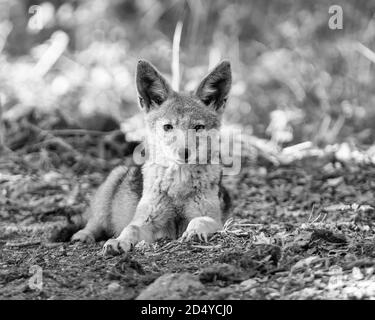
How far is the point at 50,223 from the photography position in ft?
26.4

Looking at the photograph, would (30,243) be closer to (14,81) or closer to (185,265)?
(185,265)

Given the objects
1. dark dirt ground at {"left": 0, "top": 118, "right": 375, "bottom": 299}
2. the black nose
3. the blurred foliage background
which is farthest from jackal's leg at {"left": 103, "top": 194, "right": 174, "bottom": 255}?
the blurred foliage background

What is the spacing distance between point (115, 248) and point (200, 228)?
0.86 m

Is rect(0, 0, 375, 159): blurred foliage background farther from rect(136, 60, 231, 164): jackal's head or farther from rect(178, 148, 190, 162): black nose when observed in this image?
rect(178, 148, 190, 162): black nose

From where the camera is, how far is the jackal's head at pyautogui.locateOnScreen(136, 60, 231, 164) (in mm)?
6469

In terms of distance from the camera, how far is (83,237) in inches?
277

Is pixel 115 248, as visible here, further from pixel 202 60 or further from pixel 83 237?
pixel 202 60

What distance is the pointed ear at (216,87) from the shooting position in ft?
22.6

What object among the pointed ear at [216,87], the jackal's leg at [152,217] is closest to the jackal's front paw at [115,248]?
the jackal's leg at [152,217]

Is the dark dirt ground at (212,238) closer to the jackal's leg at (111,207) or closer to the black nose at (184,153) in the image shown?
the jackal's leg at (111,207)

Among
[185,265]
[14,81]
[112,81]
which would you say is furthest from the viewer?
[112,81]

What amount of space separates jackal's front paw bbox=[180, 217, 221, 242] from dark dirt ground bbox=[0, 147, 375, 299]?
106 mm

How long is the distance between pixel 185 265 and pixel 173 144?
1605 mm
